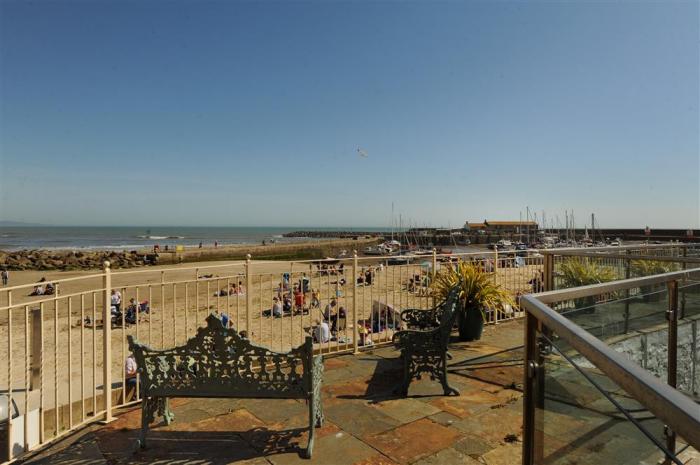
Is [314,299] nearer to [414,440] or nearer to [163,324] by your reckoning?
[163,324]

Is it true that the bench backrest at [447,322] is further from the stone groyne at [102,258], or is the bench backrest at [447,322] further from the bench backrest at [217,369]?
the stone groyne at [102,258]

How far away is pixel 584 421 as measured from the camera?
62.9 inches

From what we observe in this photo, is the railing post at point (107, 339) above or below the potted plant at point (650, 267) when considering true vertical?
below

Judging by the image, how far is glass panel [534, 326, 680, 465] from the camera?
126 centimetres

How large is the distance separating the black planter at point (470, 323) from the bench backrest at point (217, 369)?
3.62 m

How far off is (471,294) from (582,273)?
1.71 meters

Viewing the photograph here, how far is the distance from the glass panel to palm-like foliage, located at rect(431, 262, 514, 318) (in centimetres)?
426

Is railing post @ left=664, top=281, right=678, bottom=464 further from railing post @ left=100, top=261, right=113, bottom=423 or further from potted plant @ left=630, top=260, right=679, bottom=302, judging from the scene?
railing post @ left=100, top=261, right=113, bottom=423

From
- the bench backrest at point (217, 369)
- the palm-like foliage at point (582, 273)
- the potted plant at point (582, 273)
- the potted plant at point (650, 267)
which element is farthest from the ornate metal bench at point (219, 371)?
the palm-like foliage at point (582, 273)

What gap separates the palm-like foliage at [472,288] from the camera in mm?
6133

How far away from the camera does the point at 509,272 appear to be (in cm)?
812

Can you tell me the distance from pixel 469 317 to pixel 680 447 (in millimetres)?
5376

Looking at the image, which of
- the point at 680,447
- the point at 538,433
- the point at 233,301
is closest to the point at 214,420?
the point at 538,433

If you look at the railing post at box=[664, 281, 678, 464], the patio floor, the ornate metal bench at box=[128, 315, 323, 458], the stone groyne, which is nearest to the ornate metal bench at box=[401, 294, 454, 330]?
the patio floor
